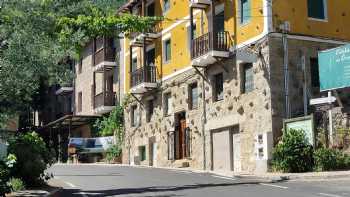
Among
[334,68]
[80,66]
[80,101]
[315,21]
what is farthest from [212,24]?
[80,101]

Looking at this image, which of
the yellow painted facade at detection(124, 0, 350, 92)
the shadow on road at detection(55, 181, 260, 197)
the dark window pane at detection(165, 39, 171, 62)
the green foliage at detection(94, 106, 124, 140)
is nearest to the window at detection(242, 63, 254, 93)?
the yellow painted facade at detection(124, 0, 350, 92)

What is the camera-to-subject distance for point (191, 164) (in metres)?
27.4

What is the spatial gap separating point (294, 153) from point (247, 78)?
5.04 metres

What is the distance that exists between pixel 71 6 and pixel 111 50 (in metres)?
23.6

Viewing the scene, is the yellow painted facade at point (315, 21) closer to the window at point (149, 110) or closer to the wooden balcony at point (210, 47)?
the wooden balcony at point (210, 47)

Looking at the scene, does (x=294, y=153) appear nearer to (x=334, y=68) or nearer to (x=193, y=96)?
(x=334, y=68)

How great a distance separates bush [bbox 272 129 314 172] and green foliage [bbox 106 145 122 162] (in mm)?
18757

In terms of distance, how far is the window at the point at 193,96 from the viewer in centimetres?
2800

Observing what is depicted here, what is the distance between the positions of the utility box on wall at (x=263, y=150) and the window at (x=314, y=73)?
3.13 m

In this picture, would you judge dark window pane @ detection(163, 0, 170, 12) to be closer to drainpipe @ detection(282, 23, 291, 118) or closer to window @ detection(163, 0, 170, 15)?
window @ detection(163, 0, 170, 15)

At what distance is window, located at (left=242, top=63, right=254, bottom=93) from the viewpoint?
911 inches

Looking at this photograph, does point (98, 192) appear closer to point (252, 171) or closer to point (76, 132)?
point (252, 171)

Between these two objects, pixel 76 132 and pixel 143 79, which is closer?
pixel 143 79

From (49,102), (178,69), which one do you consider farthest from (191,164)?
(49,102)
